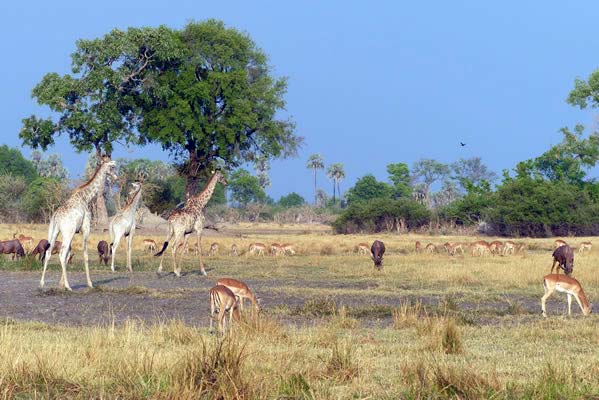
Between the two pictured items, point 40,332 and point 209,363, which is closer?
point 209,363

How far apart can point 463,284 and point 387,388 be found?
1235cm

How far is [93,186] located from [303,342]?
9.53m

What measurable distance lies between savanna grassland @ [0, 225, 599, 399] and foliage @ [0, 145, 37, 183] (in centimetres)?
8464

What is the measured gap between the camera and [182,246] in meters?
22.5

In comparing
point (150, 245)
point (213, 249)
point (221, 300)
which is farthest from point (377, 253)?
point (221, 300)

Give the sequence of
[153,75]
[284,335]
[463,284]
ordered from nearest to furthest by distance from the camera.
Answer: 1. [284,335]
2. [463,284]
3. [153,75]

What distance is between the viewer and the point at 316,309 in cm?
1402

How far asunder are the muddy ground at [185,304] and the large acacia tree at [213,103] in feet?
93.0

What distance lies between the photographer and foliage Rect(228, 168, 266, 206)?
354 feet

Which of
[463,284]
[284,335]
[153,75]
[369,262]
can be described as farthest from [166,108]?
[284,335]

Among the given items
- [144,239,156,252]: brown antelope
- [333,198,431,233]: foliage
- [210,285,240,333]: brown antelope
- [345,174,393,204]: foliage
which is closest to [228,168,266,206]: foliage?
[345,174,393,204]: foliage

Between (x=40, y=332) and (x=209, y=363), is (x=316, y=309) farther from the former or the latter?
(x=209, y=363)

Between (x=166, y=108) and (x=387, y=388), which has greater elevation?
(x=166, y=108)

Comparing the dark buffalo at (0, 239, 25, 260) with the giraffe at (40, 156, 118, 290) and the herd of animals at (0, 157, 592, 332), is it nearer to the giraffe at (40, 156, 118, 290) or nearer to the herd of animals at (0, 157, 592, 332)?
the herd of animals at (0, 157, 592, 332)
